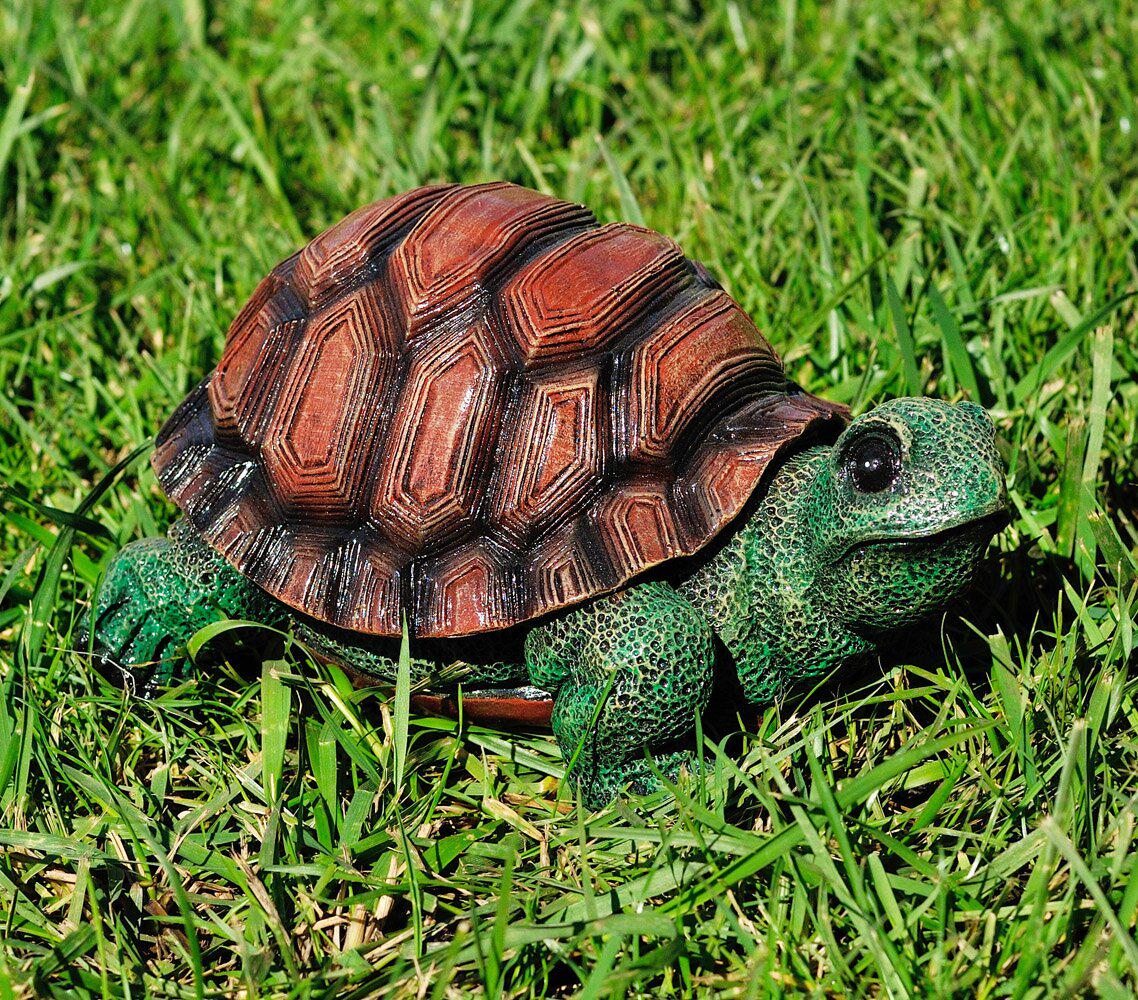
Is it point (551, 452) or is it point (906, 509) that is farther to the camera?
point (551, 452)

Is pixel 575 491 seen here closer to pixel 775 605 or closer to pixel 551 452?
pixel 551 452

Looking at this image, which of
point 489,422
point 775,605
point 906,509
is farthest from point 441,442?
point 906,509

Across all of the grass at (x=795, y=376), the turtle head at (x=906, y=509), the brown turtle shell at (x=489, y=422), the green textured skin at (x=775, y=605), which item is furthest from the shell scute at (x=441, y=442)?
the turtle head at (x=906, y=509)

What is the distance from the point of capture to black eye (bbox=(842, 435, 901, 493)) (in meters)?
2.20

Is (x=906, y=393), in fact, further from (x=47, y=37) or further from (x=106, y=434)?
(x=47, y=37)

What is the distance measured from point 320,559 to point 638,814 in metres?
0.82

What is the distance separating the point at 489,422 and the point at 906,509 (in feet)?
2.63

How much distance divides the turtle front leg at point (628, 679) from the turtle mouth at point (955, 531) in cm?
39

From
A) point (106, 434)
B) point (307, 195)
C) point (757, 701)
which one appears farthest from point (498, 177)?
point (757, 701)

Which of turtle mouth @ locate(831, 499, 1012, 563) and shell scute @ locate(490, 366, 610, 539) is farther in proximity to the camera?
shell scute @ locate(490, 366, 610, 539)

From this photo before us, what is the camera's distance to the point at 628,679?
7.61ft

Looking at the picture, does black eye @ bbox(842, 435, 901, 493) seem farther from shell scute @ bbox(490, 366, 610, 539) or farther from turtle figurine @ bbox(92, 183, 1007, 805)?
shell scute @ bbox(490, 366, 610, 539)

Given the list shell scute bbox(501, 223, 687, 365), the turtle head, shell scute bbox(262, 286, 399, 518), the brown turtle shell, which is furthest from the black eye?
shell scute bbox(262, 286, 399, 518)

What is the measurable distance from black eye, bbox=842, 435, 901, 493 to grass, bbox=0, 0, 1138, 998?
18.5 inches
